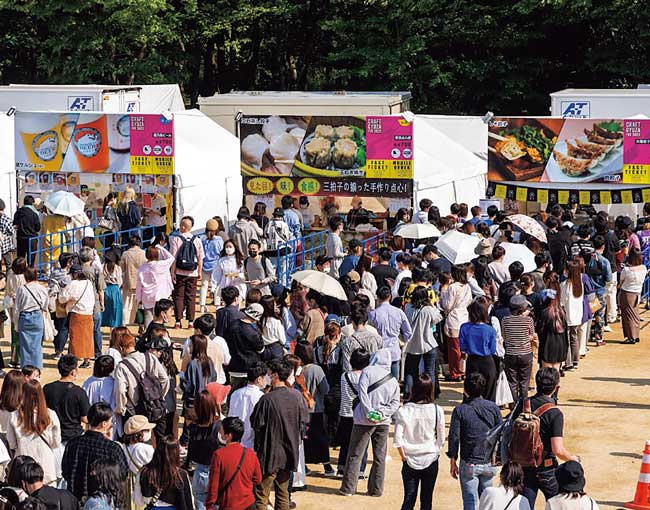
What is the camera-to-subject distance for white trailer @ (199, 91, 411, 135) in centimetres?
2497

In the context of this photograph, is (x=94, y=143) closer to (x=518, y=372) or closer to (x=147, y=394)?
(x=518, y=372)

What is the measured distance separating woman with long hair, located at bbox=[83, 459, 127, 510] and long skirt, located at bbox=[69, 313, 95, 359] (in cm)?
768

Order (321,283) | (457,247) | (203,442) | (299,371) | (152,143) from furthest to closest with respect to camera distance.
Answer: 1. (152,143)
2. (457,247)
3. (321,283)
4. (299,371)
5. (203,442)

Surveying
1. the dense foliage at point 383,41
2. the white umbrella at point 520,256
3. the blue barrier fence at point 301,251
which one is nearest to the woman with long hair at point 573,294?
the white umbrella at point 520,256

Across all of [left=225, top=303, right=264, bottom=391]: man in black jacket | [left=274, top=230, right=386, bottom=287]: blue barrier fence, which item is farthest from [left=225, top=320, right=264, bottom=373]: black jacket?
[left=274, top=230, right=386, bottom=287]: blue barrier fence

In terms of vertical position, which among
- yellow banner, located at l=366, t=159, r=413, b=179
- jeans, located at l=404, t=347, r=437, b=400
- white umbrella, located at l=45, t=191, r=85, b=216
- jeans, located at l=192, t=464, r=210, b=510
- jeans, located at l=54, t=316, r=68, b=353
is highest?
yellow banner, located at l=366, t=159, r=413, b=179

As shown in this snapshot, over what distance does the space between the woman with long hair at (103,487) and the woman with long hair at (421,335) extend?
5.87 meters

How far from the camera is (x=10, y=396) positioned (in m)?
10.9

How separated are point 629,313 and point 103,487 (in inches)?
458

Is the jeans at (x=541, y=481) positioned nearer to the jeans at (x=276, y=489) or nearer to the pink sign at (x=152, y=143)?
the jeans at (x=276, y=489)

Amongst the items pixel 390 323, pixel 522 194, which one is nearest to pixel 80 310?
pixel 390 323

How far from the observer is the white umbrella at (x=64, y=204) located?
72.8ft

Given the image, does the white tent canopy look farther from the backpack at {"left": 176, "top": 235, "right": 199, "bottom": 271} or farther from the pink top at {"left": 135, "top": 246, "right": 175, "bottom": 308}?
the pink top at {"left": 135, "top": 246, "right": 175, "bottom": 308}

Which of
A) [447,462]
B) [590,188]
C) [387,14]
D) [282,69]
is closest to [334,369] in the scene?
[447,462]
